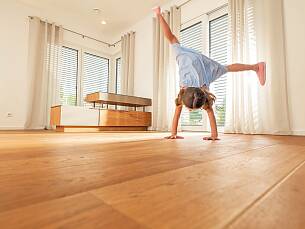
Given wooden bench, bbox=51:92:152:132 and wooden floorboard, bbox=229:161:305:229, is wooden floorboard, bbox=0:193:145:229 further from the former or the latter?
wooden bench, bbox=51:92:152:132

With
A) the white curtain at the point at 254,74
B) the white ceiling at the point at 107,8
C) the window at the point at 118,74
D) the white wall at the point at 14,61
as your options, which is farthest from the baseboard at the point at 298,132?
the white wall at the point at 14,61

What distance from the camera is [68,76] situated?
5184 mm

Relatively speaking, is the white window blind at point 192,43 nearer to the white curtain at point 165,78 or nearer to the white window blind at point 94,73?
the white curtain at point 165,78

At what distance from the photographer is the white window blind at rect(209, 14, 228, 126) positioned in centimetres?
355

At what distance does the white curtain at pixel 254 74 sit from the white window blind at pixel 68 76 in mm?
3754

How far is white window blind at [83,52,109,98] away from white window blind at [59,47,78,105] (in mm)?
267

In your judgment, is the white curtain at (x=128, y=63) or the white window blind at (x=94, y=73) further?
the white window blind at (x=94, y=73)

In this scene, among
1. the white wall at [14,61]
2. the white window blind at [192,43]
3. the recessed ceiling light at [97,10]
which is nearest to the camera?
the white window blind at [192,43]

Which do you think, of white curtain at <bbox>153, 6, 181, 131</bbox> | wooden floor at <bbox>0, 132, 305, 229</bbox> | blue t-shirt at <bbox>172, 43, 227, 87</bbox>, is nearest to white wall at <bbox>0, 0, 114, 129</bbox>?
white curtain at <bbox>153, 6, 181, 131</bbox>

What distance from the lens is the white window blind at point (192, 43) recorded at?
12.7ft

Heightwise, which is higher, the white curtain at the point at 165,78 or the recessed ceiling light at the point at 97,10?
the recessed ceiling light at the point at 97,10

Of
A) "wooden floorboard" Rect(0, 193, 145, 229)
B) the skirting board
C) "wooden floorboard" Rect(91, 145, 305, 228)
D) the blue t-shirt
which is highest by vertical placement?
the blue t-shirt

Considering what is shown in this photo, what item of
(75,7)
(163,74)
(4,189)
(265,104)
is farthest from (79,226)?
(75,7)

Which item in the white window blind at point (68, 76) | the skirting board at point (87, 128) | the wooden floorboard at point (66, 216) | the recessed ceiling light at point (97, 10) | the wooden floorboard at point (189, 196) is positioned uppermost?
the recessed ceiling light at point (97, 10)
